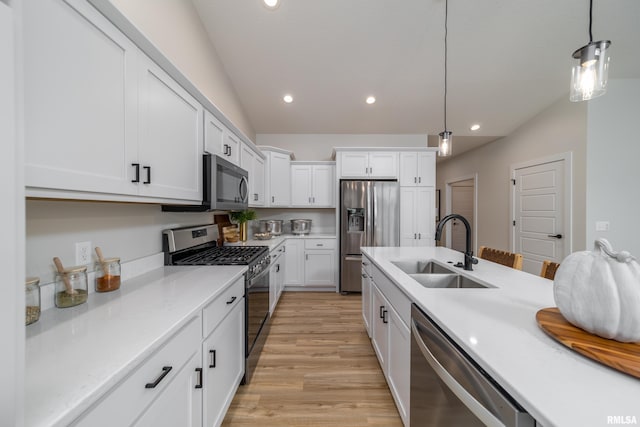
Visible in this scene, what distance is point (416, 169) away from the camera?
3896 mm

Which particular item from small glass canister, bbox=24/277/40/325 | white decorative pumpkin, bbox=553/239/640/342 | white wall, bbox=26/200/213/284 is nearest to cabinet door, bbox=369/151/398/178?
white wall, bbox=26/200/213/284

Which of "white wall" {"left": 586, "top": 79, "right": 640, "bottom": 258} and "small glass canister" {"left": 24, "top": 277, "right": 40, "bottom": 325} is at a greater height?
"white wall" {"left": 586, "top": 79, "right": 640, "bottom": 258}

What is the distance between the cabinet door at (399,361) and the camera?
4.18 ft

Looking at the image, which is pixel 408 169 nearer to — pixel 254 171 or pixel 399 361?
pixel 254 171

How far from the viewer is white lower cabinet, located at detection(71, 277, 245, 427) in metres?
0.67

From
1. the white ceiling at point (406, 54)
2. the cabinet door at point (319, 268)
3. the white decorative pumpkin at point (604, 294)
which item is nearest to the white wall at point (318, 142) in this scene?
the white ceiling at point (406, 54)

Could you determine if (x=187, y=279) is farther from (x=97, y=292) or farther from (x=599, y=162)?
(x=599, y=162)

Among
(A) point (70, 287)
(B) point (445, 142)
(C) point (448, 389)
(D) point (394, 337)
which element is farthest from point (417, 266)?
(A) point (70, 287)

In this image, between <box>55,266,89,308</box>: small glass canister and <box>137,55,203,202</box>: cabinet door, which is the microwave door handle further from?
<box>55,266,89,308</box>: small glass canister

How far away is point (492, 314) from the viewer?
3.07 feet

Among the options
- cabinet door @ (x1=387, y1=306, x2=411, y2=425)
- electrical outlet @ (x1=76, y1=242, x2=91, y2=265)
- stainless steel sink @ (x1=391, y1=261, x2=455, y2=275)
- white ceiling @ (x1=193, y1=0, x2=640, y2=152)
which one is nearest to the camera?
electrical outlet @ (x1=76, y1=242, x2=91, y2=265)

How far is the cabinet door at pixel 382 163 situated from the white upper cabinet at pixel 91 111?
301 cm

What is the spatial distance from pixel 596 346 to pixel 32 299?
1.78 meters

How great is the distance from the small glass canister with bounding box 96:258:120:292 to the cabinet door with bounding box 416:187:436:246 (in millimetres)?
3666
